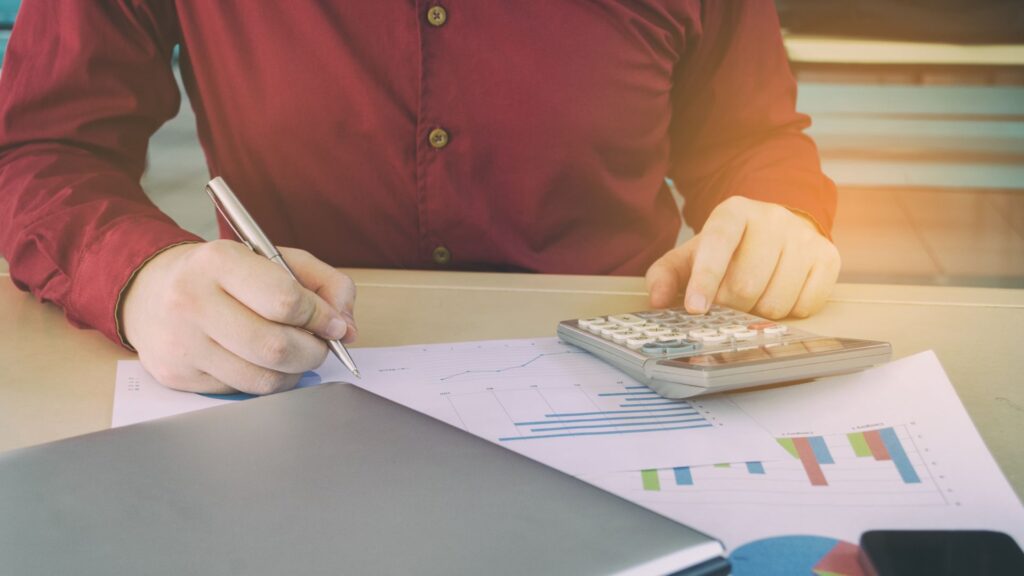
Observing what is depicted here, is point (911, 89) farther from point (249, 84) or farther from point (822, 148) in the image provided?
point (249, 84)

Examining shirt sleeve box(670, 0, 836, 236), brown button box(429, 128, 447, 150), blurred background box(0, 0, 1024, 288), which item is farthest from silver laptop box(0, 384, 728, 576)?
blurred background box(0, 0, 1024, 288)

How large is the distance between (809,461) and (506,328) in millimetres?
280

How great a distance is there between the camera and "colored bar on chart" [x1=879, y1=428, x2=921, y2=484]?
0.43 meters

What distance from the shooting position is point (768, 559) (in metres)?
0.36

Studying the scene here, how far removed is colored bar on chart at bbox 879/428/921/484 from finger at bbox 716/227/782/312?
24 cm

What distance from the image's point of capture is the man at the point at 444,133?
0.73 metres

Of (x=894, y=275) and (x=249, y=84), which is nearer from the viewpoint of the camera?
(x=249, y=84)

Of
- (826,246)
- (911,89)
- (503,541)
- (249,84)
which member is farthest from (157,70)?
(911,89)

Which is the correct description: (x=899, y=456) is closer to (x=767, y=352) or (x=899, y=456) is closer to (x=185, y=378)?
(x=767, y=352)

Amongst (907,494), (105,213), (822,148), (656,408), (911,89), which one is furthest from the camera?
(911,89)

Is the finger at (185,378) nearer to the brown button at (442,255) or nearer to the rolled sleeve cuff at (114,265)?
the rolled sleeve cuff at (114,265)

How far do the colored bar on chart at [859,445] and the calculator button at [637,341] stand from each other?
0.45 ft

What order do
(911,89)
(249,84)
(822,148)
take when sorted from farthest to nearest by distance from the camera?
(911,89) < (822,148) < (249,84)

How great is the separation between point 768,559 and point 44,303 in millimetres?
596
